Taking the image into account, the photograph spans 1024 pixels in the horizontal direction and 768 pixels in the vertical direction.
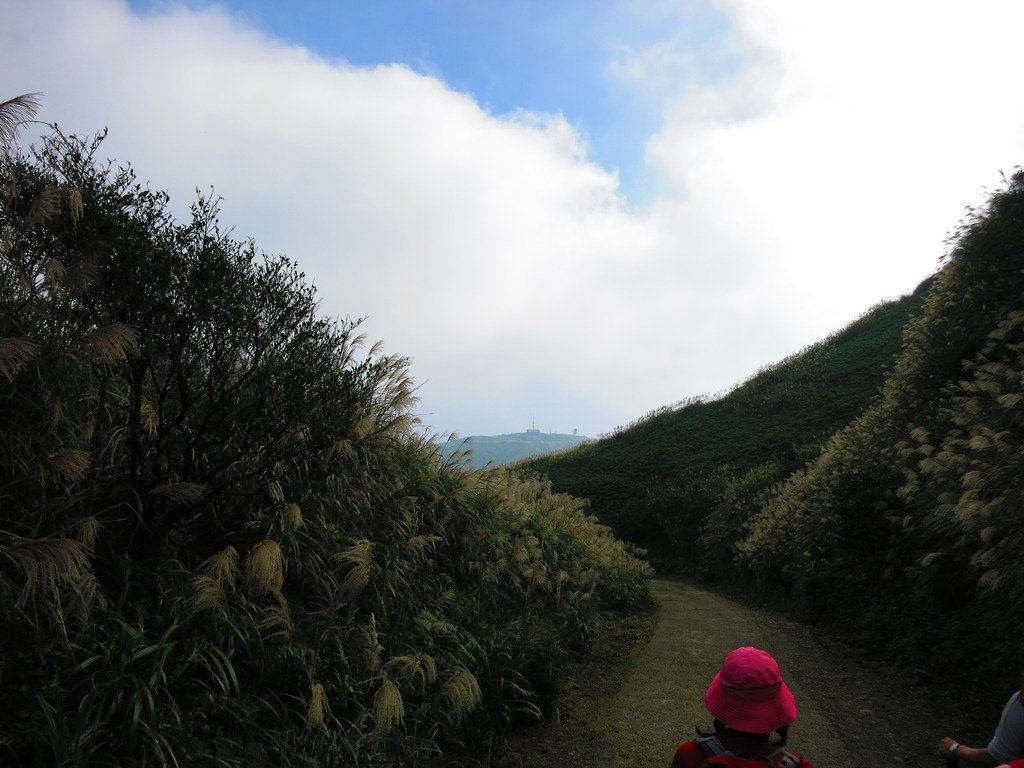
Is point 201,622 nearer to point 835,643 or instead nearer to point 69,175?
point 69,175

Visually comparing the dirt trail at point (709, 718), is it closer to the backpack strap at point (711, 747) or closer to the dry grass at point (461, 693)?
the dry grass at point (461, 693)

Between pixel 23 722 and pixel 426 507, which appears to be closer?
pixel 23 722

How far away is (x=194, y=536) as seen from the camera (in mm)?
5348

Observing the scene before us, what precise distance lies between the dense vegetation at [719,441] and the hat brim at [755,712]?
2051 centimetres

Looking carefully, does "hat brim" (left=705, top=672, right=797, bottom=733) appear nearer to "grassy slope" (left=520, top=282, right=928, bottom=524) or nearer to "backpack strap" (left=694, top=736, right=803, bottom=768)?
"backpack strap" (left=694, top=736, right=803, bottom=768)

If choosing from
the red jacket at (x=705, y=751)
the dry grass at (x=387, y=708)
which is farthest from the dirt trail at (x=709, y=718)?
the red jacket at (x=705, y=751)

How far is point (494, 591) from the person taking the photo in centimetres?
785

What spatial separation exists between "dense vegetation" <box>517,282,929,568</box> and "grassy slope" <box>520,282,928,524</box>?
6 cm

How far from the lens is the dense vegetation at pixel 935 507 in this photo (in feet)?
21.4

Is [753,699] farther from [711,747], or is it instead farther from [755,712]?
[711,747]

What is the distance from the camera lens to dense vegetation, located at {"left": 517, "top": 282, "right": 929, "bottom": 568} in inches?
1006

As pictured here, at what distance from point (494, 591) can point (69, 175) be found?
5828mm

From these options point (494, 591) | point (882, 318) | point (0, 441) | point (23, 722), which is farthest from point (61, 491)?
point (882, 318)

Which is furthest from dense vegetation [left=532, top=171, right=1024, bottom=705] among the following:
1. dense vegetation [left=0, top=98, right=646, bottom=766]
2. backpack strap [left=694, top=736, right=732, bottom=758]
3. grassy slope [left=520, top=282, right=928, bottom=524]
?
grassy slope [left=520, top=282, right=928, bottom=524]
